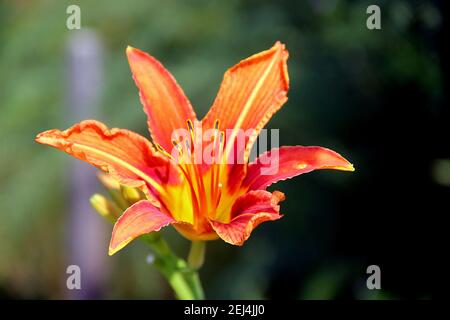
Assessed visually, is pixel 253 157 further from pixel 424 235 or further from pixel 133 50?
pixel 424 235

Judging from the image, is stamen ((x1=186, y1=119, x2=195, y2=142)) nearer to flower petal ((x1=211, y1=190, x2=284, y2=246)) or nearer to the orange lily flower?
the orange lily flower

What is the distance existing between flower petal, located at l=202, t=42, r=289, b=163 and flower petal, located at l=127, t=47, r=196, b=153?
0.19 ft

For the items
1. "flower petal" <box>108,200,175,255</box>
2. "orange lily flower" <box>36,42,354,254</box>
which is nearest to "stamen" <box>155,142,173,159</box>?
"orange lily flower" <box>36,42,354,254</box>

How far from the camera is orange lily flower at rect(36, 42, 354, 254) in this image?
1253 millimetres

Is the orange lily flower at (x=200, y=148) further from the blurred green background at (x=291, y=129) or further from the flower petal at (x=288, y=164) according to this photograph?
the blurred green background at (x=291, y=129)

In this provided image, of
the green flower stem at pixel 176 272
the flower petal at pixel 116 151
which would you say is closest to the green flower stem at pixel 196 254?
the green flower stem at pixel 176 272

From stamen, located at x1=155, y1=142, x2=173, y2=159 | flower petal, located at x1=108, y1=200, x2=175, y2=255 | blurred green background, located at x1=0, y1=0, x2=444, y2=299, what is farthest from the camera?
blurred green background, located at x1=0, y1=0, x2=444, y2=299

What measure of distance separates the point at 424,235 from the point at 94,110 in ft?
3.73

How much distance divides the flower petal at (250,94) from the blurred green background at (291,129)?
2.20 feet

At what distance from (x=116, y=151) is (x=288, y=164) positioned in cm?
30

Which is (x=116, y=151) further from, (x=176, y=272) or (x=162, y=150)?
(x=176, y=272)

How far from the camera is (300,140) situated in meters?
2.24

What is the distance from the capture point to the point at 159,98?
1379 mm

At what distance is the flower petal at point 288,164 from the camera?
123 centimetres
